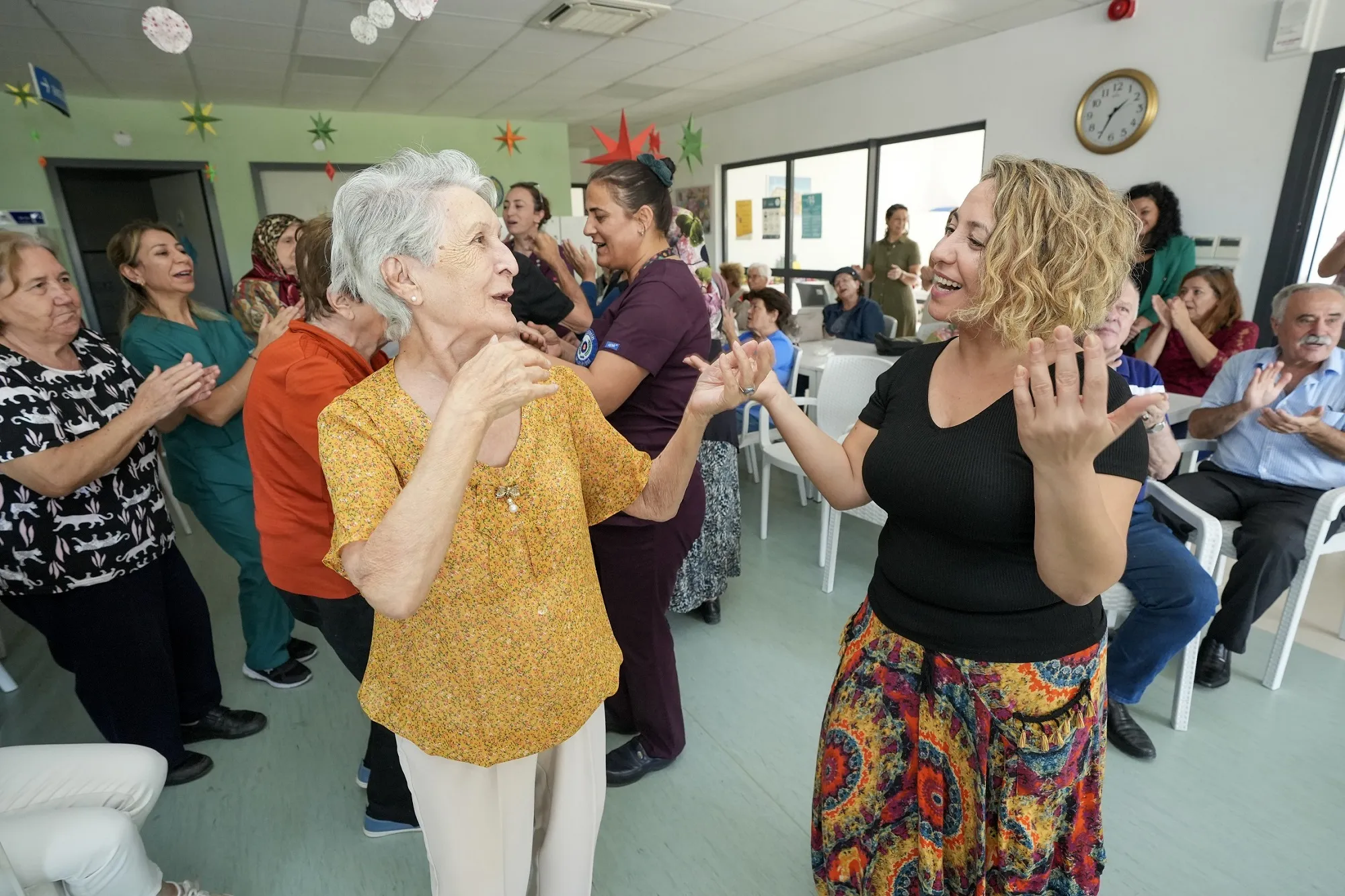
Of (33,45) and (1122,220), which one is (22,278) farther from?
(33,45)

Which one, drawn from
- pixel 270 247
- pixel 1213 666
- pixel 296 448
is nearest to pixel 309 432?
pixel 296 448

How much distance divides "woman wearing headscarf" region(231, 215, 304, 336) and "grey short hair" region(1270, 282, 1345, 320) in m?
3.35

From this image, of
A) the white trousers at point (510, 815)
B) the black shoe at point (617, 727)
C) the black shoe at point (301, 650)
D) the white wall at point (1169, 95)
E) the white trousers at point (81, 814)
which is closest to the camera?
the white trousers at point (510, 815)

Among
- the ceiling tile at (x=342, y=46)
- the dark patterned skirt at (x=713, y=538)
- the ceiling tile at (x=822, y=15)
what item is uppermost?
the ceiling tile at (x=822, y=15)

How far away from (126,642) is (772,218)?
768 centimetres

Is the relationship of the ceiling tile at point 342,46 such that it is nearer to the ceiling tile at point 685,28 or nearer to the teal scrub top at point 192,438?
the ceiling tile at point 685,28

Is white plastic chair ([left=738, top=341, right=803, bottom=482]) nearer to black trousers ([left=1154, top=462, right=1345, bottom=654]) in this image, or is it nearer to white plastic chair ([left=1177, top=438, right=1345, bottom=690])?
black trousers ([left=1154, top=462, right=1345, bottom=654])

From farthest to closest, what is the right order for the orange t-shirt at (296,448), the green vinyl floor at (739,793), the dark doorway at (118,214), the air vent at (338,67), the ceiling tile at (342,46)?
the dark doorway at (118,214) → the air vent at (338,67) → the ceiling tile at (342,46) → the green vinyl floor at (739,793) → the orange t-shirt at (296,448)

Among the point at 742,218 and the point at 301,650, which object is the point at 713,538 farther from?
the point at 742,218

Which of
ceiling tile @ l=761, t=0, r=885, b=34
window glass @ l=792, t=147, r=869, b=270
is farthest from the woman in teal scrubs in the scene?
window glass @ l=792, t=147, r=869, b=270

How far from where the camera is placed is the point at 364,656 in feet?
5.13

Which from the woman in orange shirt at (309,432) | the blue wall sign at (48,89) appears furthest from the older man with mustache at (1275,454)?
the blue wall sign at (48,89)

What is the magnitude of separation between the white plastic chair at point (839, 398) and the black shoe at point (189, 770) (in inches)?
95.8

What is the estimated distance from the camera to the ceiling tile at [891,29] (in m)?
4.87
